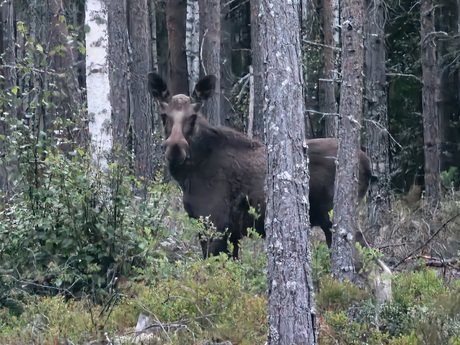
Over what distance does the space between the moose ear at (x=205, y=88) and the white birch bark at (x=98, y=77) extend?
1.39 meters

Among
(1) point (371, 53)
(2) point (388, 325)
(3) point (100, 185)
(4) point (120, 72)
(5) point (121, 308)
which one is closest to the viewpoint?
(2) point (388, 325)

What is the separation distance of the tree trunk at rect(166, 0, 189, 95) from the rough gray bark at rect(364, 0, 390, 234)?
14.2ft

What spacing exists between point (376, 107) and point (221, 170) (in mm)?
8033

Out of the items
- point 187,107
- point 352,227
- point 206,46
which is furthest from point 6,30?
point 352,227

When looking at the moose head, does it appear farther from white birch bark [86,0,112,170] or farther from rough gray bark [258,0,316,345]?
rough gray bark [258,0,316,345]

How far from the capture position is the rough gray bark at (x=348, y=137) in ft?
31.7

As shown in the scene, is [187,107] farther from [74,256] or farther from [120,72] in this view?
[120,72]

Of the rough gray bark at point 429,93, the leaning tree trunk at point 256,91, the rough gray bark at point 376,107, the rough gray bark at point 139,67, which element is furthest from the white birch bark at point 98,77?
the rough gray bark at point 429,93

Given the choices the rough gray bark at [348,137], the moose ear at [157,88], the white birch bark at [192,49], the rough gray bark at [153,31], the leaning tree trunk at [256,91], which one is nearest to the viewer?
the rough gray bark at [348,137]

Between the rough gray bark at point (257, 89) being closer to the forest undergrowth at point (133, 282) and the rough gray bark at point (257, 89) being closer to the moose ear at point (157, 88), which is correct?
the moose ear at point (157, 88)

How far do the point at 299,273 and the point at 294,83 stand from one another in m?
1.47

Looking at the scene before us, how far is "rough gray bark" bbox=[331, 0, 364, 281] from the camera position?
9.65 metres

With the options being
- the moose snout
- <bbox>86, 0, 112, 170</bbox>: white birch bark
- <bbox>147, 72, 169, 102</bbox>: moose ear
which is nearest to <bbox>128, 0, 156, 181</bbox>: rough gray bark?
<bbox>86, 0, 112, 170</bbox>: white birch bark

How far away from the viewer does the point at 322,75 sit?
90.5ft
